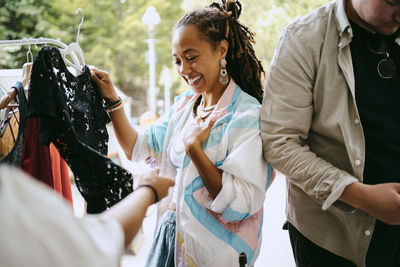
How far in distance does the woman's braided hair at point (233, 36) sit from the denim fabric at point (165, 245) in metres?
0.63

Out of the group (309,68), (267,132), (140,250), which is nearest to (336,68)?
(309,68)

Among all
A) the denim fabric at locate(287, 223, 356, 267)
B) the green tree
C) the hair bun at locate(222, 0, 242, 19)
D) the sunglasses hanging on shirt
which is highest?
the green tree

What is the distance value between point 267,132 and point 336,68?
1.01ft

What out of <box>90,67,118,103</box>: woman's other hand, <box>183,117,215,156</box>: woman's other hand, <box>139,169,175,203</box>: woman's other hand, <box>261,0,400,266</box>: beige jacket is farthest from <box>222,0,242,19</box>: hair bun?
<box>139,169,175,203</box>: woman's other hand

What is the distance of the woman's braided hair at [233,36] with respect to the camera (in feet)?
4.43

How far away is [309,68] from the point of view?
45.3 inches

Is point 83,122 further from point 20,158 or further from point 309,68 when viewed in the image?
point 309,68

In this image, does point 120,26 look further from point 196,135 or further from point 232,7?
point 196,135

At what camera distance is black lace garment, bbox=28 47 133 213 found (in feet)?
3.50

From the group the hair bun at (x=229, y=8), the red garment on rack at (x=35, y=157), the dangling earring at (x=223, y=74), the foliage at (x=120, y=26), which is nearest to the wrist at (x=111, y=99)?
the red garment on rack at (x=35, y=157)

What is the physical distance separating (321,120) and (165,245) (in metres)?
0.78

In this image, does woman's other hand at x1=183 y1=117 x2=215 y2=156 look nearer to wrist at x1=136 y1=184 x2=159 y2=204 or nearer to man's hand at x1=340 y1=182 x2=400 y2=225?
wrist at x1=136 y1=184 x2=159 y2=204

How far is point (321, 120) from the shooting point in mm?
1159

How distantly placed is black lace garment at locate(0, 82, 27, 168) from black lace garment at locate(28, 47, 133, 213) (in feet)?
0.54
